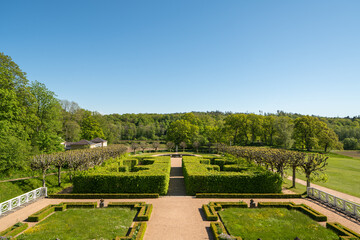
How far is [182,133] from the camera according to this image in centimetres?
6009

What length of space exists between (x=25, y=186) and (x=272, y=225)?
2578 centimetres

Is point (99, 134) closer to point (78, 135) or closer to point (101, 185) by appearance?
point (78, 135)

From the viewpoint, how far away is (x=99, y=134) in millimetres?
60719

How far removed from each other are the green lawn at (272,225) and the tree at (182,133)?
150 feet

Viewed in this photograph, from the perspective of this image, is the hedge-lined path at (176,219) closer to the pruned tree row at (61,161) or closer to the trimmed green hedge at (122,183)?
the trimmed green hedge at (122,183)

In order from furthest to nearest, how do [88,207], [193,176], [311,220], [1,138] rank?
[1,138] → [193,176] → [88,207] → [311,220]

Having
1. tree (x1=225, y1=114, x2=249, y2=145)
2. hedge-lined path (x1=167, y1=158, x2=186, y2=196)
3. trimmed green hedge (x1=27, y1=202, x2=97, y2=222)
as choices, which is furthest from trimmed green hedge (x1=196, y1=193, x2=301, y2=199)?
tree (x1=225, y1=114, x2=249, y2=145)

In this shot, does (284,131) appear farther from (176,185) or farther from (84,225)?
(84,225)

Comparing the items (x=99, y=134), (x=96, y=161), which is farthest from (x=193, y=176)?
(x=99, y=134)

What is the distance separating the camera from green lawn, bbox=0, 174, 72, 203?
1875 centimetres

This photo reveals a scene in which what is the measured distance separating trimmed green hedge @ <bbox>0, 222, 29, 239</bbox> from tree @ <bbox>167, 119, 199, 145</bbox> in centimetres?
4960

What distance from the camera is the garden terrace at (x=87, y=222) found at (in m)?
10.7

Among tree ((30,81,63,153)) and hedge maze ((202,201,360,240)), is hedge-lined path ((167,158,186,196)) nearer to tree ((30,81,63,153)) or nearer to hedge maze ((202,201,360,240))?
hedge maze ((202,201,360,240))

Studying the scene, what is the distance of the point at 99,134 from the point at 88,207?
4935 cm
